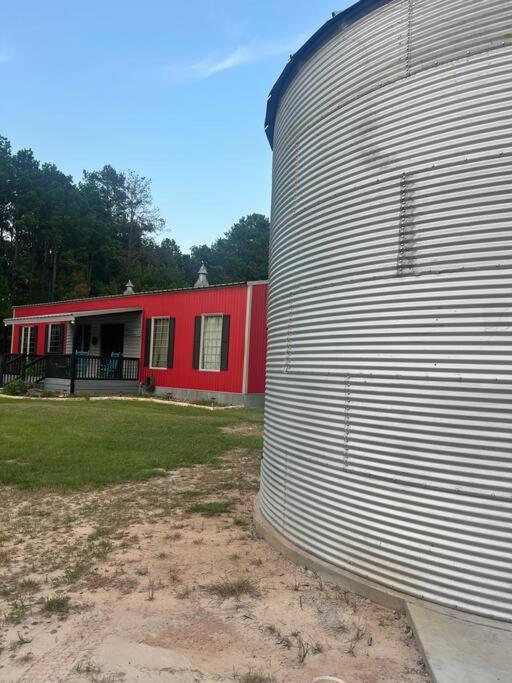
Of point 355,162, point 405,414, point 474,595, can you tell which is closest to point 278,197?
point 355,162

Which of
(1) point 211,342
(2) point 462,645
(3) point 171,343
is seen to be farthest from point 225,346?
(2) point 462,645

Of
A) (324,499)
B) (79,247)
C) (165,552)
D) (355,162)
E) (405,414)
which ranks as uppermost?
(79,247)

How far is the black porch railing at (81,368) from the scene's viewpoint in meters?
18.4

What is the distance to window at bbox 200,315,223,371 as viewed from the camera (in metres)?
16.9

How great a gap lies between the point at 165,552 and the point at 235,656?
5.68ft

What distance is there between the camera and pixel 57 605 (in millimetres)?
3406

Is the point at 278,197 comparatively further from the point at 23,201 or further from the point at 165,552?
the point at 23,201

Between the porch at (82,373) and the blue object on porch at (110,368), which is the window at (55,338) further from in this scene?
the blue object on porch at (110,368)

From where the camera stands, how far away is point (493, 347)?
3010 mm

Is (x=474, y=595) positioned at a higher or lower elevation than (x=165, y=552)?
higher

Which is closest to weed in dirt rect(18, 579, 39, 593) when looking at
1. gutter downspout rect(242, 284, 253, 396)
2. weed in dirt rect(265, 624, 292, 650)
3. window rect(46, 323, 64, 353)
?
weed in dirt rect(265, 624, 292, 650)

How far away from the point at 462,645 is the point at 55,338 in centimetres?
2289

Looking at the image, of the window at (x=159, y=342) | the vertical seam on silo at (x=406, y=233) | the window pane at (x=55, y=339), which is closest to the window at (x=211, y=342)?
the window at (x=159, y=342)

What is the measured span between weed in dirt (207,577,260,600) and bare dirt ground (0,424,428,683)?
0.01 metres
